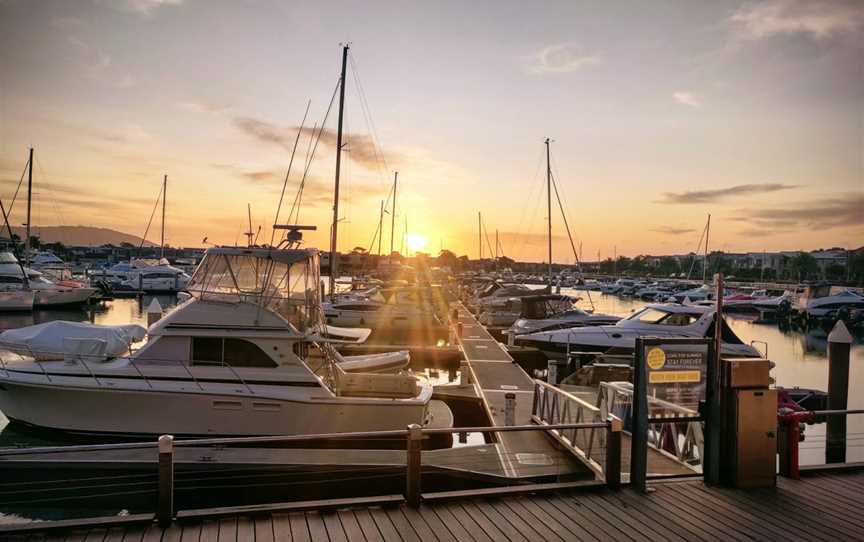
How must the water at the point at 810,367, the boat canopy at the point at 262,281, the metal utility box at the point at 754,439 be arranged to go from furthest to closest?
1. the water at the point at 810,367
2. the boat canopy at the point at 262,281
3. the metal utility box at the point at 754,439

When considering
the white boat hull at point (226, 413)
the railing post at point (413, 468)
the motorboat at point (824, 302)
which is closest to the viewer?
the railing post at point (413, 468)

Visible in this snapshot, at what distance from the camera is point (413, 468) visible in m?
5.95

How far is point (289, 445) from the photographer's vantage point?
11.8 meters

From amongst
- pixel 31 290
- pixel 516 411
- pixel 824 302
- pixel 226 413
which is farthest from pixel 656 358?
pixel 824 302

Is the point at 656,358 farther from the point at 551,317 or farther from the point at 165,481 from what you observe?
the point at 551,317

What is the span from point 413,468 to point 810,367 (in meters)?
31.2

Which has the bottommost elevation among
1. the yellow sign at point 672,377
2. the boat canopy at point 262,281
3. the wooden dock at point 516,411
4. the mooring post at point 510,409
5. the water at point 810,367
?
the water at point 810,367

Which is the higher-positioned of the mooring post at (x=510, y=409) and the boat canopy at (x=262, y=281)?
the boat canopy at (x=262, y=281)

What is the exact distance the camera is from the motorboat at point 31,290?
141ft

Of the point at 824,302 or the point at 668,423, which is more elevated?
the point at 824,302

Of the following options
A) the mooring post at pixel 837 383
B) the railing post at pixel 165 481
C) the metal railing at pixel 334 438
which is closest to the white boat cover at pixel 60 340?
the metal railing at pixel 334 438

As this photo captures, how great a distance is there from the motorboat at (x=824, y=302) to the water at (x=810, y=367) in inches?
118

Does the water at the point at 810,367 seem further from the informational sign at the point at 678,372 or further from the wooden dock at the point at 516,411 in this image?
the informational sign at the point at 678,372

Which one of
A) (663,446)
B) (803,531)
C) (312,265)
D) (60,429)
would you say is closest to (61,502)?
(60,429)
